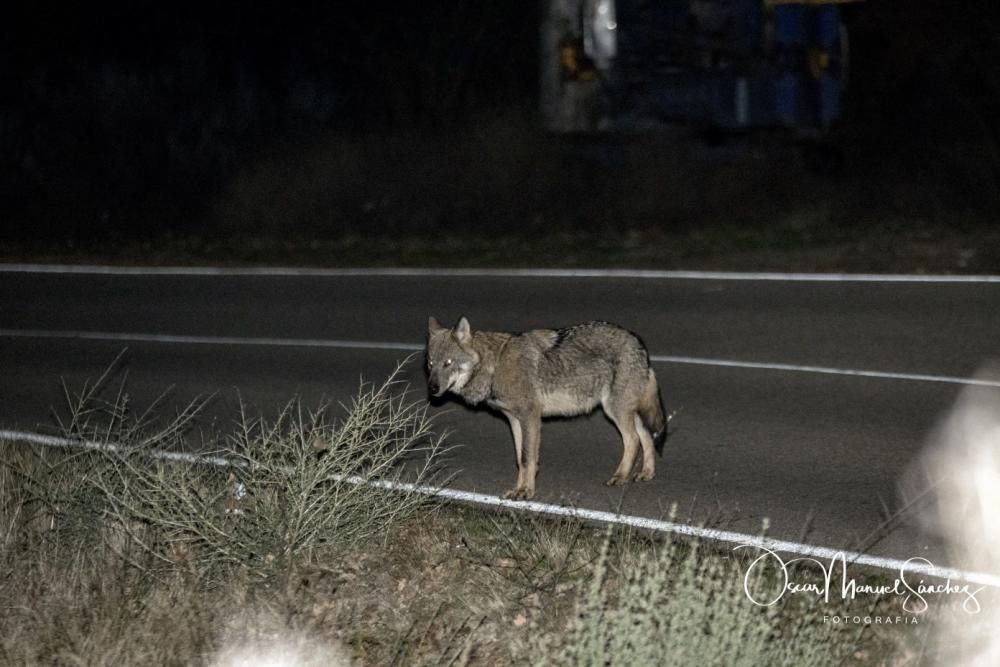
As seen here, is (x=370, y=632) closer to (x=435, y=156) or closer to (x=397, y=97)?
(x=435, y=156)

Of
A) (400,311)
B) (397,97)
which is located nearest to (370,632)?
(400,311)

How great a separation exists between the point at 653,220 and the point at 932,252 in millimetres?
6227

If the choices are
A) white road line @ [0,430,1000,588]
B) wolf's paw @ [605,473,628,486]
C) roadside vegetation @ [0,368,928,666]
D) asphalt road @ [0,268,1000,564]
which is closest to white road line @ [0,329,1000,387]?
asphalt road @ [0,268,1000,564]

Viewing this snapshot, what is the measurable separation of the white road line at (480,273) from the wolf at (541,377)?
8.96 meters

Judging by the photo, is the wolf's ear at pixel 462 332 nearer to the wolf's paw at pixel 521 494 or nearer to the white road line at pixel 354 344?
the wolf's paw at pixel 521 494

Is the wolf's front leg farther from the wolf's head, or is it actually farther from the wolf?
the wolf's head

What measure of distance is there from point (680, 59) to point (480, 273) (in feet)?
20.4

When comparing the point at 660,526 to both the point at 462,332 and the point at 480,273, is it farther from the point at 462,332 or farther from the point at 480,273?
the point at 480,273

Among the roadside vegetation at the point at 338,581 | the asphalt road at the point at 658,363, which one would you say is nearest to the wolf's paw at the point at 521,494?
the asphalt road at the point at 658,363

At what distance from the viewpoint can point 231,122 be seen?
3278 centimetres

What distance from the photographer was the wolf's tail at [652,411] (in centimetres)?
973

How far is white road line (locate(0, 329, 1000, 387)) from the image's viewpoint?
1319 cm

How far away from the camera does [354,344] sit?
15820mm

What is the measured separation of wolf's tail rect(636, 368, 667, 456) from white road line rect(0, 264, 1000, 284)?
867 centimetres
